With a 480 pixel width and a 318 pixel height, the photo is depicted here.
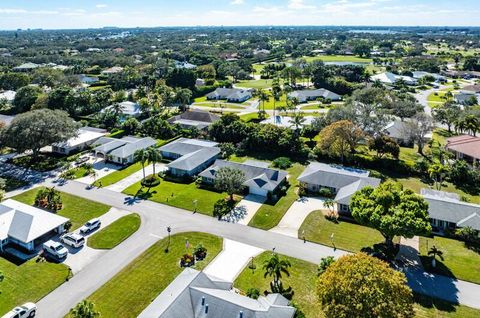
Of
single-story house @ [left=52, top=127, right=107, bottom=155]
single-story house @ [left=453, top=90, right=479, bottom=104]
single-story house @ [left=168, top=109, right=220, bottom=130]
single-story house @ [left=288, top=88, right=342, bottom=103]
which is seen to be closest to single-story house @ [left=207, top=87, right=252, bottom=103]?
single-story house @ [left=288, top=88, right=342, bottom=103]

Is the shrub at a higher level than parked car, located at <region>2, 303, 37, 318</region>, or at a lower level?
higher

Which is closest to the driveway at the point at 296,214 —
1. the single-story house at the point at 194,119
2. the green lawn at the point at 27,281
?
the green lawn at the point at 27,281

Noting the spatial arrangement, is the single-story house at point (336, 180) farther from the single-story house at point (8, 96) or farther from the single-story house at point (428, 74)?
the single-story house at point (428, 74)

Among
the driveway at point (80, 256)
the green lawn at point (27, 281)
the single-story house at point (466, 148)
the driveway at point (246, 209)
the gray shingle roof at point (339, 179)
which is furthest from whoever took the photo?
the single-story house at point (466, 148)

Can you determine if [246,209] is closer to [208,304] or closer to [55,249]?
[208,304]

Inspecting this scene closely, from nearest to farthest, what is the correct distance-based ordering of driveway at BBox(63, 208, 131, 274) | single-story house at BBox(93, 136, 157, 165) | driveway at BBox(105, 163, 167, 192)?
1. driveway at BBox(63, 208, 131, 274)
2. driveway at BBox(105, 163, 167, 192)
3. single-story house at BBox(93, 136, 157, 165)

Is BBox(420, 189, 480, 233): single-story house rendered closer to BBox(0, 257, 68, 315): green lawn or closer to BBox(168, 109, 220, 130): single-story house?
BBox(0, 257, 68, 315): green lawn
